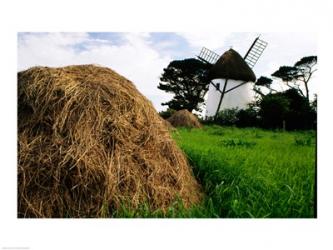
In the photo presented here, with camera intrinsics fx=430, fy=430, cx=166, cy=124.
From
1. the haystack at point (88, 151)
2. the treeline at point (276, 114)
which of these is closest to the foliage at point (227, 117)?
the treeline at point (276, 114)

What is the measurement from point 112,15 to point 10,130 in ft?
4.59

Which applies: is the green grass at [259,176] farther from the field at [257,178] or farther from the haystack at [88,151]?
the haystack at [88,151]

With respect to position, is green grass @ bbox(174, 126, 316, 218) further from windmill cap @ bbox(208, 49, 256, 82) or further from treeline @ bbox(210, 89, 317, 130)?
windmill cap @ bbox(208, 49, 256, 82)

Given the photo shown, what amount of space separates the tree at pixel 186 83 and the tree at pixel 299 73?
106 centimetres

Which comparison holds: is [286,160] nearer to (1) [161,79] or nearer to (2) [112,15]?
(1) [161,79]

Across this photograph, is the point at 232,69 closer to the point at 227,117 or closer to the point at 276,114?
the point at 227,117

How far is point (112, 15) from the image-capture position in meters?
4.03

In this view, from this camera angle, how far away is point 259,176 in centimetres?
418

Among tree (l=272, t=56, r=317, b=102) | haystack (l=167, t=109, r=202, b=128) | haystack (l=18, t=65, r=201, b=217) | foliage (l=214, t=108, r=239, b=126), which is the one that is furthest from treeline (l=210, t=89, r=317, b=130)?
haystack (l=18, t=65, r=201, b=217)

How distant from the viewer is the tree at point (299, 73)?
4.48 m

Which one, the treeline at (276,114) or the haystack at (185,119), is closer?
the treeline at (276,114)

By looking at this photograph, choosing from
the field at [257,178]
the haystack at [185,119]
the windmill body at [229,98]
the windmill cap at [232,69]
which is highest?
the windmill cap at [232,69]

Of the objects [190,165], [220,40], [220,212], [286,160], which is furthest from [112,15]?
[286,160]

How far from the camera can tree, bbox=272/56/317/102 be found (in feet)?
14.7
